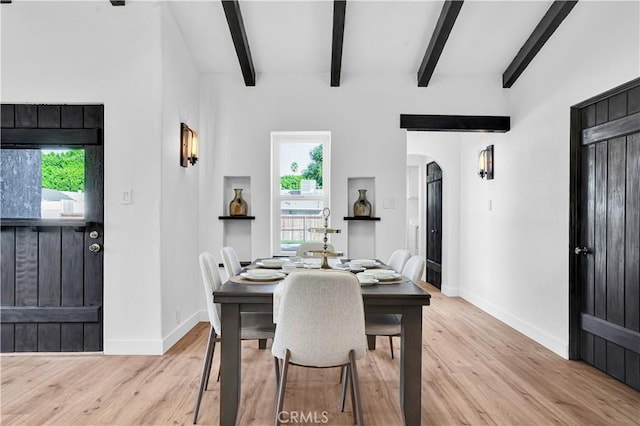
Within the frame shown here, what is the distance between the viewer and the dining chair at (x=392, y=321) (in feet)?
8.21

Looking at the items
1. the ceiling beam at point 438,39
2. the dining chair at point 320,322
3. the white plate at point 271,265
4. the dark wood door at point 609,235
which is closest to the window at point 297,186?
the ceiling beam at point 438,39

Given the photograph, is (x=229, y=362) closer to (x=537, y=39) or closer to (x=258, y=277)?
(x=258, y=277)

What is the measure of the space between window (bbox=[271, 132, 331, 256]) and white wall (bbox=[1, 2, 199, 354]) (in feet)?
5.21

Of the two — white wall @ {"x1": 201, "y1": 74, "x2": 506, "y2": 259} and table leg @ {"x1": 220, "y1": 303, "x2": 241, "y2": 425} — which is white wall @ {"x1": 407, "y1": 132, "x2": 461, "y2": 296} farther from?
table leg @ {"x1": 220, "y1": 303, "x2": 241, "y2": 425}

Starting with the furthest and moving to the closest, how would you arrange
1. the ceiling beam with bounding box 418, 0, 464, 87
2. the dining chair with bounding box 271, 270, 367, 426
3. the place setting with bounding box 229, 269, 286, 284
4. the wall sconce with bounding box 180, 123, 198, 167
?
the wall sconce with bounding box 180, 123, 198, 167 < the ceiling beam with bounding box 418, 0, 464, 87 < the place setting with bounding box 229, 269, 286, 284 < the dining chair with bounding box 271, 270, 367, 426

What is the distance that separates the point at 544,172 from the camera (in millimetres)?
3697

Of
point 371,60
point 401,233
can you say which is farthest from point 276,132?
point 401,233

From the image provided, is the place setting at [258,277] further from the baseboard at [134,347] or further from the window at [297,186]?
the window at [297,186]

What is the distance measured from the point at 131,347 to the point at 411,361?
7.79 ft

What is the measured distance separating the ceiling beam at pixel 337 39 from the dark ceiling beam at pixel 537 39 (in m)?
1.71

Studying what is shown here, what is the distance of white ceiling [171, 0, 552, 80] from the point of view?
3568 mm

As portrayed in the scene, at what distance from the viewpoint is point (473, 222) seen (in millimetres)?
5391

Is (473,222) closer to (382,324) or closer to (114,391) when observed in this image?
(382,324)

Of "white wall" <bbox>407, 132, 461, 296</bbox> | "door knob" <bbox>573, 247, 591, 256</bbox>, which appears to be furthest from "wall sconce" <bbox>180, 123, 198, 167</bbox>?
"door knob" <bbox>573, 247, 591, 256</bbox>
